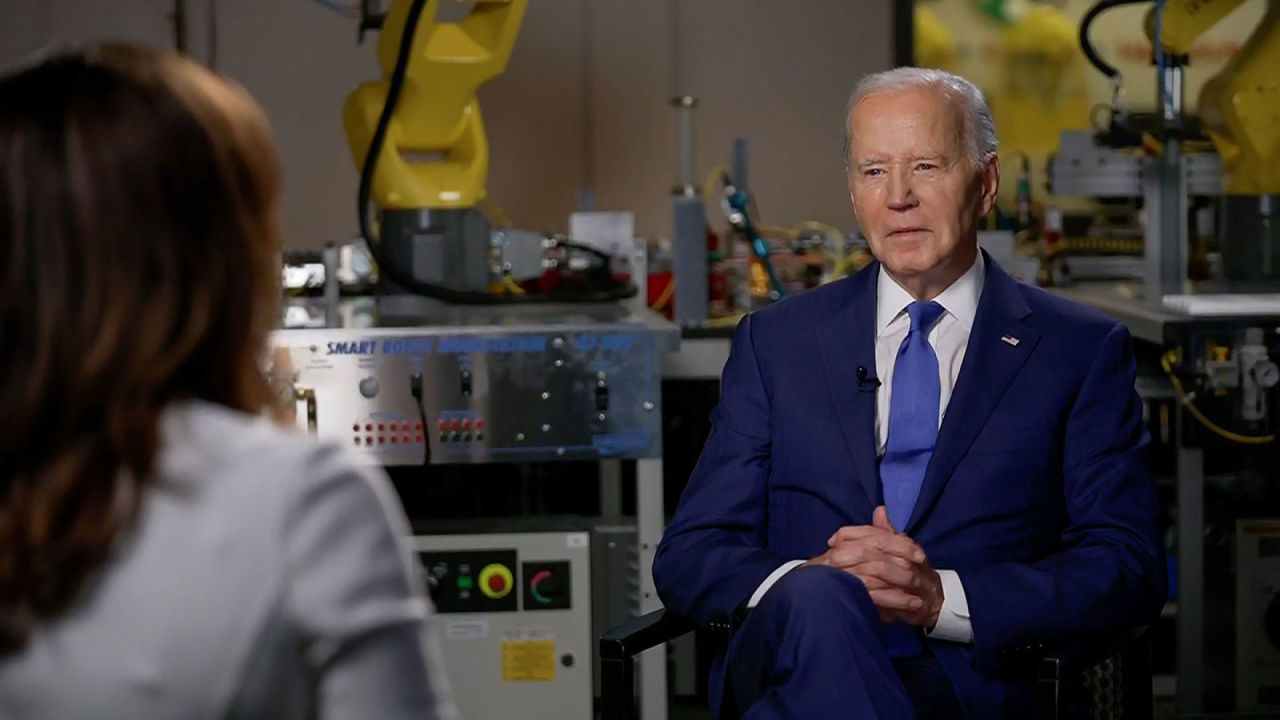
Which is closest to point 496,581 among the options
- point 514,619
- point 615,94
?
point 514,619

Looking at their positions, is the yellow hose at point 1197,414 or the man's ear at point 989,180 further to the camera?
the yellow hose at point 1197,414

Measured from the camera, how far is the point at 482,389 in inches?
114

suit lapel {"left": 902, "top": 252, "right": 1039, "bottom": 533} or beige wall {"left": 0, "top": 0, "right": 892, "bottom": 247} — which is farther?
beige wall {"left": 0, "top": 0, "right": 892, "bottom": 247}

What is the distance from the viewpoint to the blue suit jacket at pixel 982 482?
81.5 inches

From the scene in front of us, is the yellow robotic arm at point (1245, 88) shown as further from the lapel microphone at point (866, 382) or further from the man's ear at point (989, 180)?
the lapel microphone at point (866, 382)

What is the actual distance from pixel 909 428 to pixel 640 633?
1.49 ft

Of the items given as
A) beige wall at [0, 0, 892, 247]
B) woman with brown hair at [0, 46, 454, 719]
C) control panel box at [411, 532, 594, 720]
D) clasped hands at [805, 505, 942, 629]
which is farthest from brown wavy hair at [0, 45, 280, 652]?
beige wall at [0, 0, 892, 247]

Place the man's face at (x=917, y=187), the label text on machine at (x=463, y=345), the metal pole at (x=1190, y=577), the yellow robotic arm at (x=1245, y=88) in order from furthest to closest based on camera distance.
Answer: the yellow robotic arm at (x=1245, y=88) < the metal pole at (x=1190, y=577) < the label text on machine at (x=463, y=345) < the man's face at (x=917, y=187)

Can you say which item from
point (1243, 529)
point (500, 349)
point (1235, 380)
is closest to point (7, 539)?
point (500, 349)

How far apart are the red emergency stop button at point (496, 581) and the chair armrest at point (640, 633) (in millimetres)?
803

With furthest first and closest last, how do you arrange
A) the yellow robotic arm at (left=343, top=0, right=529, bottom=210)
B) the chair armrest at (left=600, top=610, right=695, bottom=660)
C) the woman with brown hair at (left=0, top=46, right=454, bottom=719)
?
the yellow robotic arm at (left=343, top=0, right=529, bottom=210) < the chair armrest at (left=600, top=610, right=695, bottom=660) < the woman with brown hair at (left=0, top=46, right=454, bottom=719)

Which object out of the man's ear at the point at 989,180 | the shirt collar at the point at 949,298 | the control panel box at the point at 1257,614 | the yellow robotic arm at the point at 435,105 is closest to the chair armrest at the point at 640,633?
the shirt collar at the point at 949,298

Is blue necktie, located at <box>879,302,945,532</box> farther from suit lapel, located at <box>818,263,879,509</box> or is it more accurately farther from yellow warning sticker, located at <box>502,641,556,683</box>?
yellow warning sticker, located at <box>502,641,556,683</box>

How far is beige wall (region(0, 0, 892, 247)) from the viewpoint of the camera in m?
4.95
